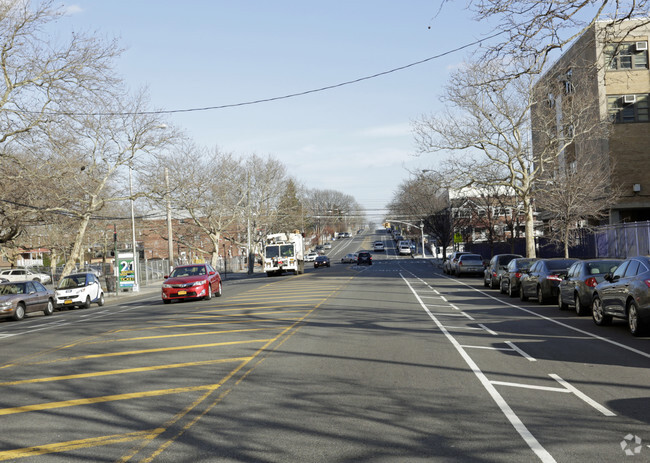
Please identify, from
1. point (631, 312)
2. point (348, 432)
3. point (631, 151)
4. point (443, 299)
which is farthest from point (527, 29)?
point (631, 151)

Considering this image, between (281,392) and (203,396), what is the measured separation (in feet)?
3.21

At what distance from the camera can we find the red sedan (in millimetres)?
27750

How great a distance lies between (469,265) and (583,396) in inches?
1484

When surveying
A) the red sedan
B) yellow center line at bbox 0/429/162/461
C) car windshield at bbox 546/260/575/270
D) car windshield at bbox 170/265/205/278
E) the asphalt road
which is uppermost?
car windshield at bbox 170/265/205/278

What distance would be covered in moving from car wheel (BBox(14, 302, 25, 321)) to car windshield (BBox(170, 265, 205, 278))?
597cm

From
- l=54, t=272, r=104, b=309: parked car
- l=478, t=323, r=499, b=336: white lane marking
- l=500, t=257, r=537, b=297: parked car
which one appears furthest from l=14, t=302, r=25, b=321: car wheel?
l=500, t=257, r=537, b=297: parked car

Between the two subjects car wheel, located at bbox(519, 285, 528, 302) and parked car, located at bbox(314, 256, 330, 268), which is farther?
parked car, located at bbox(314, 256, 330, 268)

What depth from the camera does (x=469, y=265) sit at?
1784 inches

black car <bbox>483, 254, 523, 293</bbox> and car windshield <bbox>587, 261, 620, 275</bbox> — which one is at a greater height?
car windshield <bbox>587, 261, 620, 275</bbox>

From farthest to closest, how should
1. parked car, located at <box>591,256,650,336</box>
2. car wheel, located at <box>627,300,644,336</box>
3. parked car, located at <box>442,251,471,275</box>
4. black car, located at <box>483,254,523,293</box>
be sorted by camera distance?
parked car, located at <box>442,251,471,275</box>, black car, located at <box>483,254,523,293</box>, car wheel, located at <box>627,300,644,336</box>, parked car, located at <box>591,256,650,336</box>

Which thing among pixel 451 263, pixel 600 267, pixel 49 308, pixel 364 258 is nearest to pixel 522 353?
pixel 600 267

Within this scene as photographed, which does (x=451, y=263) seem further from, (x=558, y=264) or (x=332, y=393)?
(x=332, y=393)

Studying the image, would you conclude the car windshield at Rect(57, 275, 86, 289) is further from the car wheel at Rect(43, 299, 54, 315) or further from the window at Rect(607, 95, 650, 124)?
the window at Rect(607, 95, 650, 124)

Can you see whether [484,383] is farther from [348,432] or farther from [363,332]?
[363,332]
